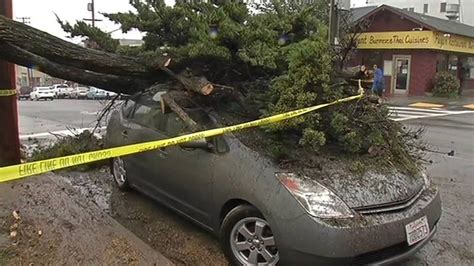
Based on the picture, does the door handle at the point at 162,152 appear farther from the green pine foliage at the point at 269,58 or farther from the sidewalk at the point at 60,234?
the green pine foliage at the point at 269,58

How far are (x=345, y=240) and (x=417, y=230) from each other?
698 millimetres

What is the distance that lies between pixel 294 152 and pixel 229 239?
2.87ft

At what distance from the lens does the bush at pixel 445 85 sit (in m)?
24.6

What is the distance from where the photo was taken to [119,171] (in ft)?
18.1

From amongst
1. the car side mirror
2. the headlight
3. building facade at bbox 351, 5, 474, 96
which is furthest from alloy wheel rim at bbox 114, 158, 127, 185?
building facade at bbox 351, 5, 474, 96

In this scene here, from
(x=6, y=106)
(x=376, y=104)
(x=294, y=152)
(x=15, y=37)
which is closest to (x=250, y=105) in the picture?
(x=294, y=152)

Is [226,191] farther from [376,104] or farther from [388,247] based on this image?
[376,104]

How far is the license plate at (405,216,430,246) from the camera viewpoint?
3.22 meters

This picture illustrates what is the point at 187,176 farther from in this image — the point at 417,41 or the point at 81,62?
the point at 417,41

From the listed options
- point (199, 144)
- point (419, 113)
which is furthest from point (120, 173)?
point (419, 113)

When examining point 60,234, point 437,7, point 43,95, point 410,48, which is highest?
point 437,7

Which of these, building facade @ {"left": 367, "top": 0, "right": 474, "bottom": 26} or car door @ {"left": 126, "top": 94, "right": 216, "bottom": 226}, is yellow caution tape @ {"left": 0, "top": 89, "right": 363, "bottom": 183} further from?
building facade @ {"left": 367, "top": 0, "right": 474, "bottom": 26}

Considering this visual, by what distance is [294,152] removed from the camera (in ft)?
11.8

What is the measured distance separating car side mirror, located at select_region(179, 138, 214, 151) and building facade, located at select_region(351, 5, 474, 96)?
22.1 meters
